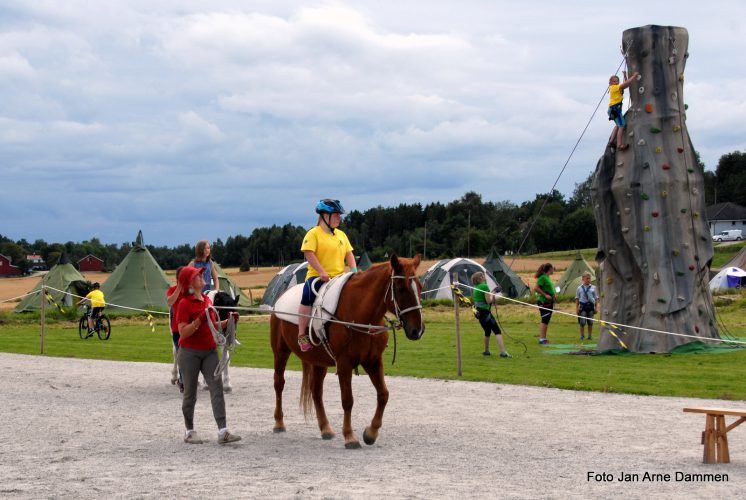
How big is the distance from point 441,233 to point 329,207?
81.6m

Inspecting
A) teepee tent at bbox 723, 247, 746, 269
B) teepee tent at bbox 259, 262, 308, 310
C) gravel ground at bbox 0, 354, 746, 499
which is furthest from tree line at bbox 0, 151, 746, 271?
gravel ground at bbox 0, 354, 746, 499

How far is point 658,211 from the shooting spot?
62.6 ft

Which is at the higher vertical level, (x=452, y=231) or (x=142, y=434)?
(x=452, y=231)

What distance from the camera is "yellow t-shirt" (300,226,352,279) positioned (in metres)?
10.2

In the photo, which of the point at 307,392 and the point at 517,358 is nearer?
the point at 307,392

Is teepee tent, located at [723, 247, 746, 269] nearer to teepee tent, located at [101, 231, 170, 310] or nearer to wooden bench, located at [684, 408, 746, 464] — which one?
teepee tent, located at [101, 231, 170, 310]

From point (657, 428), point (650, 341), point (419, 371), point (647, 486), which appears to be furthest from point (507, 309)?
point (647, 486)

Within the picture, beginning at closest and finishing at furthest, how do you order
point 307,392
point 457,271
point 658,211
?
1. point 307,392
2. point 658,211
3. point 457,271

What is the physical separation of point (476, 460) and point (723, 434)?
2134 mm

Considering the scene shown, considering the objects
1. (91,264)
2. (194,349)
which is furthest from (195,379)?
(91,264)

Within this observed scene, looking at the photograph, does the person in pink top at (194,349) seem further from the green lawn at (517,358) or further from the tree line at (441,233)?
the tree line at (441,233)

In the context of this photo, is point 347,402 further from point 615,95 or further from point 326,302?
point 615,95

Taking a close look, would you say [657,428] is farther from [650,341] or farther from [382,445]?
[650,341]

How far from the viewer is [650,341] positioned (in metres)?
18.9
